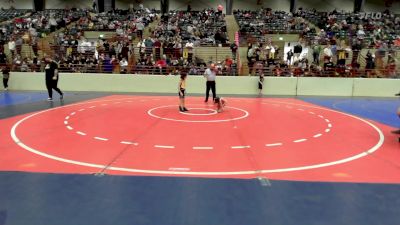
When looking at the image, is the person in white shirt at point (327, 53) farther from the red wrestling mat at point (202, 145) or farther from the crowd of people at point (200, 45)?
the red wrestling mat at point (202, 145)

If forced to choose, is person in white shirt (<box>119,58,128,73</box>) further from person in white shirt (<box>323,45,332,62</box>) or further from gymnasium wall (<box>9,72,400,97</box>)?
person in white shirt (<box>323,45,332,62</box>)

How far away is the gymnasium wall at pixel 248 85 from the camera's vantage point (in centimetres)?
2102

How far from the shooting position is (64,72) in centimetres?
2180

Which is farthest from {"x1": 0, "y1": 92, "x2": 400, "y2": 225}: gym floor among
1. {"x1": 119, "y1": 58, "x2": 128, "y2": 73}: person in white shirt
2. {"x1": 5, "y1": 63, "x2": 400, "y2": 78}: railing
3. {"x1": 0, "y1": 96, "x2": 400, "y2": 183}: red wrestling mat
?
{"x1": 119, "y1": 58, "x2": 128, "y2": 73}: person in white shirt

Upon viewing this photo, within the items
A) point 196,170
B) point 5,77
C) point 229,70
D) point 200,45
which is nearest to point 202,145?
point 196,170

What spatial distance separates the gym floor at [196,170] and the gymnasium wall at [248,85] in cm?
958

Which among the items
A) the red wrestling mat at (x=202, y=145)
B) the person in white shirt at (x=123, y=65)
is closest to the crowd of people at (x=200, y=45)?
the person in white shirt at (x=123, y=65)

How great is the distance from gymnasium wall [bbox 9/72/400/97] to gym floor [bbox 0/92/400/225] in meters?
9.58

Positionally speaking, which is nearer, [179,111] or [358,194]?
[358,194]

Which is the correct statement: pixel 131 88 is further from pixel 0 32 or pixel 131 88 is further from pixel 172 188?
pixel 172 188

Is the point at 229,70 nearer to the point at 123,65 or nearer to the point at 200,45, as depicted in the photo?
the point at 200,45

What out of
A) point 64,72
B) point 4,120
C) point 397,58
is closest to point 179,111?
point 4,120

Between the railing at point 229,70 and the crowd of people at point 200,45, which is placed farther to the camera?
the crowd of people at point 200,45

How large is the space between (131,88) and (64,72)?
449cm
